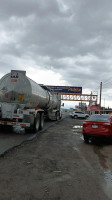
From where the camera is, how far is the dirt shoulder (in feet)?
11.1

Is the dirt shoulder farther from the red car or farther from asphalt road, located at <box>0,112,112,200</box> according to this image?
the red car

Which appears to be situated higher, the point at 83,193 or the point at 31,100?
the point at 31,100

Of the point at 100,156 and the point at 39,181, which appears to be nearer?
the point at 39,181

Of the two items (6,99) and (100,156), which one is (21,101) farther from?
(100,156)

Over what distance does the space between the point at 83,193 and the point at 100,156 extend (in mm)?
3096

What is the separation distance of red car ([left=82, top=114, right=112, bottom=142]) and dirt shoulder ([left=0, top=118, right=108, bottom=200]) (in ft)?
8.84

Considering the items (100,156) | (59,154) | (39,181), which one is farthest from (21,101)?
(39,181)

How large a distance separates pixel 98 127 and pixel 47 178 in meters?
5.01

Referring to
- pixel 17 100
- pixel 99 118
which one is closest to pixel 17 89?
pixel 17 100

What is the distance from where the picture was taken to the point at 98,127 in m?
8.63

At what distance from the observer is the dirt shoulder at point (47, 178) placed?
3396mm

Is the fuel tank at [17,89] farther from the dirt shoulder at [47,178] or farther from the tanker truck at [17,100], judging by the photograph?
the dirt shoulder at [47,178]

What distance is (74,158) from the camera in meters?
5.97

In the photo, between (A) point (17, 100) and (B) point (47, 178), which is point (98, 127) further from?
(A) point (17, 100)
